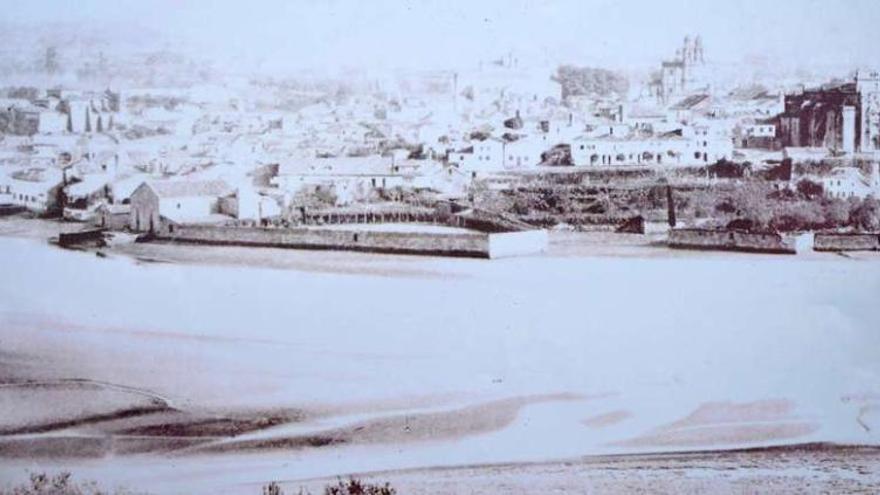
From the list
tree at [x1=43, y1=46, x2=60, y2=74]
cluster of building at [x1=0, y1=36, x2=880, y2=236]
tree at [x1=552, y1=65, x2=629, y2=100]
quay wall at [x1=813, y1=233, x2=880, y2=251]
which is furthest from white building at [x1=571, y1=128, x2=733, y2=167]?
tree at [x1=43, y1=46, x2=60, y2=74]

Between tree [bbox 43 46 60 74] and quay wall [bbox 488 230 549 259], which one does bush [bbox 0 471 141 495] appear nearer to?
tree [bbox 43 46 60 74]

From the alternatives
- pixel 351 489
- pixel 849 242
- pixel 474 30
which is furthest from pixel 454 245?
pixel 849 242

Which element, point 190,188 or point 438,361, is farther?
point 190,188

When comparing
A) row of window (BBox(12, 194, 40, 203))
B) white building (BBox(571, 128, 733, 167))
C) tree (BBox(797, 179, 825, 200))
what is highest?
white building (BBox(571, 128, 733, 167))

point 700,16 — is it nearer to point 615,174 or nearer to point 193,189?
point 615,174

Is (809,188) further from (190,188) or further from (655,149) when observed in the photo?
(190,188)

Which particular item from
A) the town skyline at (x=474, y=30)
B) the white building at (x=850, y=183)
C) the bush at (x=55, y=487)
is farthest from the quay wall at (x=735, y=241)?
the bush at (x=55, y=487)
